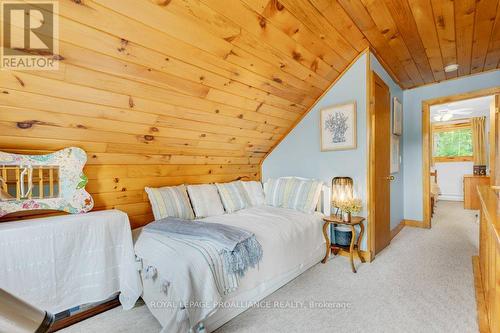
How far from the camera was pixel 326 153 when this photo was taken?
3014 millimetres

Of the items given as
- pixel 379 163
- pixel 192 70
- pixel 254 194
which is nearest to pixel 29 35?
pixel 192 70

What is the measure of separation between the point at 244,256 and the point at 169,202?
3.43 feet

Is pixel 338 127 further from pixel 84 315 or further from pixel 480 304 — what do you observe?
pixel 84 315

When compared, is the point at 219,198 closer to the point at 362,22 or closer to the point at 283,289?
the point at 283,289

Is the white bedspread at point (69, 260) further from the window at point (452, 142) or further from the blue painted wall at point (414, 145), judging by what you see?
the window at point (452, 142)

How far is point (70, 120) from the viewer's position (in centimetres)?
176

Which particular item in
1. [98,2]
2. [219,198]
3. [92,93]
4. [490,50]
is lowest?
[219,198]

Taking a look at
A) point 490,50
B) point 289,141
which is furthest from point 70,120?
point 490,50

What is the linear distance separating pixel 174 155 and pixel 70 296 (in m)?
1.47

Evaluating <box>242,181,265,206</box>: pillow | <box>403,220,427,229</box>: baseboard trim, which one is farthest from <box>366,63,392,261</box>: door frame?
<box>403,220,427,229</box>: baseboard trim

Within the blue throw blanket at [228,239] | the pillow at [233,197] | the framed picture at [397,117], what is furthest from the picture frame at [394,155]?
the blue throw blanket at [228,239]

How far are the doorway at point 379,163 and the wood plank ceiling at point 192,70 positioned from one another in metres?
0.48

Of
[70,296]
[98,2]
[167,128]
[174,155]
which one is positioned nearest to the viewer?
[98,2]

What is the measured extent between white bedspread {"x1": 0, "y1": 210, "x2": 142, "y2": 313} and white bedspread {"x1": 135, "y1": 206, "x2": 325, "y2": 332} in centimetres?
18
